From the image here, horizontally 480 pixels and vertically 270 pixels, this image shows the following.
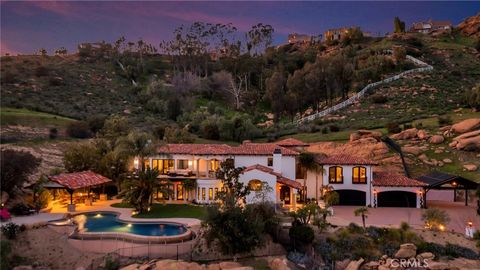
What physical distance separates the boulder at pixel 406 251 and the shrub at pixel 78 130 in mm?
38899

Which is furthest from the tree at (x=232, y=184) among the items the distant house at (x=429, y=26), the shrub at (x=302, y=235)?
the distant house at (x=429, y=26)

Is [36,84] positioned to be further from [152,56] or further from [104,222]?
[104,222]

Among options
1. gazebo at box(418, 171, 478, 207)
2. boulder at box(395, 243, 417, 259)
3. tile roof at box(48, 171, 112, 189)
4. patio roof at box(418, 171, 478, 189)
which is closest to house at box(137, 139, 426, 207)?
gazebo at box(418, 171, 478, 207)

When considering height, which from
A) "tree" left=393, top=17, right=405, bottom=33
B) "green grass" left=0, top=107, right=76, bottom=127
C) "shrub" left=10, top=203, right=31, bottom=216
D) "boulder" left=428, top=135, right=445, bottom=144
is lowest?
"shrub" left=10, top=203, right=31, bottom=216

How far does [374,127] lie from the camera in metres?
50.5

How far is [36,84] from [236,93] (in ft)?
115

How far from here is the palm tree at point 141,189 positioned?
2923cm

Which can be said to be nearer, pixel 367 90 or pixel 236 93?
pixel 367 90

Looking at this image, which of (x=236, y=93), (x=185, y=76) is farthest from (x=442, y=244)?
(x=185, y=76)

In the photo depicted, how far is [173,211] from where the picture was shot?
29.9 meters

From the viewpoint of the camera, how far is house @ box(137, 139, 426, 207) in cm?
3294

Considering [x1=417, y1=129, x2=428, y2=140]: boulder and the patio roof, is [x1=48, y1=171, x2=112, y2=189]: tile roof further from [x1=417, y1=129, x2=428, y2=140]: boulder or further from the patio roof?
[x1=417, y1=129, x2=428, y2=140]: boulder

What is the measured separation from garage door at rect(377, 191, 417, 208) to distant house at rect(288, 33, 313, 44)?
9780 centimetres

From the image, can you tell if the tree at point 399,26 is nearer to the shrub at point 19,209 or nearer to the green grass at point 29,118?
the green grass at point 29,118
